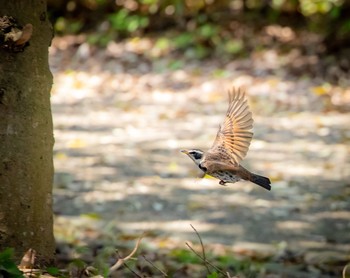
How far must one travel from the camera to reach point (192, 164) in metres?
7.98

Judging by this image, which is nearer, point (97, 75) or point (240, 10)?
point (97, 75)

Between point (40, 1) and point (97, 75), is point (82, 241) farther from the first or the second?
point (97, 75)

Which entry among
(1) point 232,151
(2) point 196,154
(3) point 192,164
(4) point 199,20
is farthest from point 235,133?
(4) point 199,20

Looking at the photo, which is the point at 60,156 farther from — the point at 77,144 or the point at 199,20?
the point at 199,20

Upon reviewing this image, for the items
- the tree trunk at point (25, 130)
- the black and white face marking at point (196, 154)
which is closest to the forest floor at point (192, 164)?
the tree trunk at point (25, 130)

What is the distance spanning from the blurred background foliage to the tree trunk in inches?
363

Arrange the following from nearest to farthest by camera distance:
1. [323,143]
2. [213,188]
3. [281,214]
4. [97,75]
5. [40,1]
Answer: [40,1] → [281,214] → [213,188] → [323,143] → [97,75]

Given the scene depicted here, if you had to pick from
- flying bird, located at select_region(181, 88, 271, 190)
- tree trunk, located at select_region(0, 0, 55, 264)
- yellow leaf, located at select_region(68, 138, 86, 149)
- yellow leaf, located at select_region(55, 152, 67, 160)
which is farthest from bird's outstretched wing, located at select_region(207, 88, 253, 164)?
yellow leaf, located at select_region(68, 138, 86, 149)

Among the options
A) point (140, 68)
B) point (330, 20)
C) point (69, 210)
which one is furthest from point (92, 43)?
point (69, 210)

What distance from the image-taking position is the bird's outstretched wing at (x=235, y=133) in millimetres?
2033

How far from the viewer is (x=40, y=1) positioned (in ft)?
11.0

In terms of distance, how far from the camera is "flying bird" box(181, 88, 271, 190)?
1924mm

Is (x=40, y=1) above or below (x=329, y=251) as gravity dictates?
above

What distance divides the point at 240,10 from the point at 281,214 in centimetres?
811
